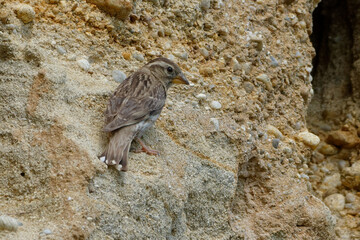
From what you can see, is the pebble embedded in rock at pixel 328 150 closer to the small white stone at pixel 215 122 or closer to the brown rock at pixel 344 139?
the brown rock at pixel 344 139

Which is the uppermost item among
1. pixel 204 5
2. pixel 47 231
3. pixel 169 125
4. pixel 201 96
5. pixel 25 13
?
pixel 204 5

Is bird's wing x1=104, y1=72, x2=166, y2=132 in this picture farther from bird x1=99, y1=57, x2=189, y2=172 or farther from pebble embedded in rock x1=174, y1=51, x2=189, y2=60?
pebble embedded in rock x1=174, y1=51, x2=189, y2=60

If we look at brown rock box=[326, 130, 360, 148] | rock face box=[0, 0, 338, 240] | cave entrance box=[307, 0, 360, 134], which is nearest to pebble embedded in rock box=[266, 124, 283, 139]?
rock face box=[0, 0, 338, 240]

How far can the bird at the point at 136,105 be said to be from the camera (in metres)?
4.54

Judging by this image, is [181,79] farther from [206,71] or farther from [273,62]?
[273,62]

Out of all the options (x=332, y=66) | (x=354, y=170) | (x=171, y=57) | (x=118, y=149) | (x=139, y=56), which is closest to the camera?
(x=118, y=149)

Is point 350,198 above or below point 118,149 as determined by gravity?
below

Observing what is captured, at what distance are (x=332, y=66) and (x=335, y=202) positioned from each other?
75.0 inches

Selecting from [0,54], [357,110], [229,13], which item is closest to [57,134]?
[0,54]

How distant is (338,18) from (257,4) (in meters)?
2.09

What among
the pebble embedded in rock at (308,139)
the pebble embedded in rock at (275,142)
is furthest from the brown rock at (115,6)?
the pebble embedded in rock at (308,139)

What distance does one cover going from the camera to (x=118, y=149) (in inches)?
177

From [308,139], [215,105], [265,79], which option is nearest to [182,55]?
[215,105]

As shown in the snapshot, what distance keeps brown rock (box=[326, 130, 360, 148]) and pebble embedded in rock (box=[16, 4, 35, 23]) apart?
3.77 metres
